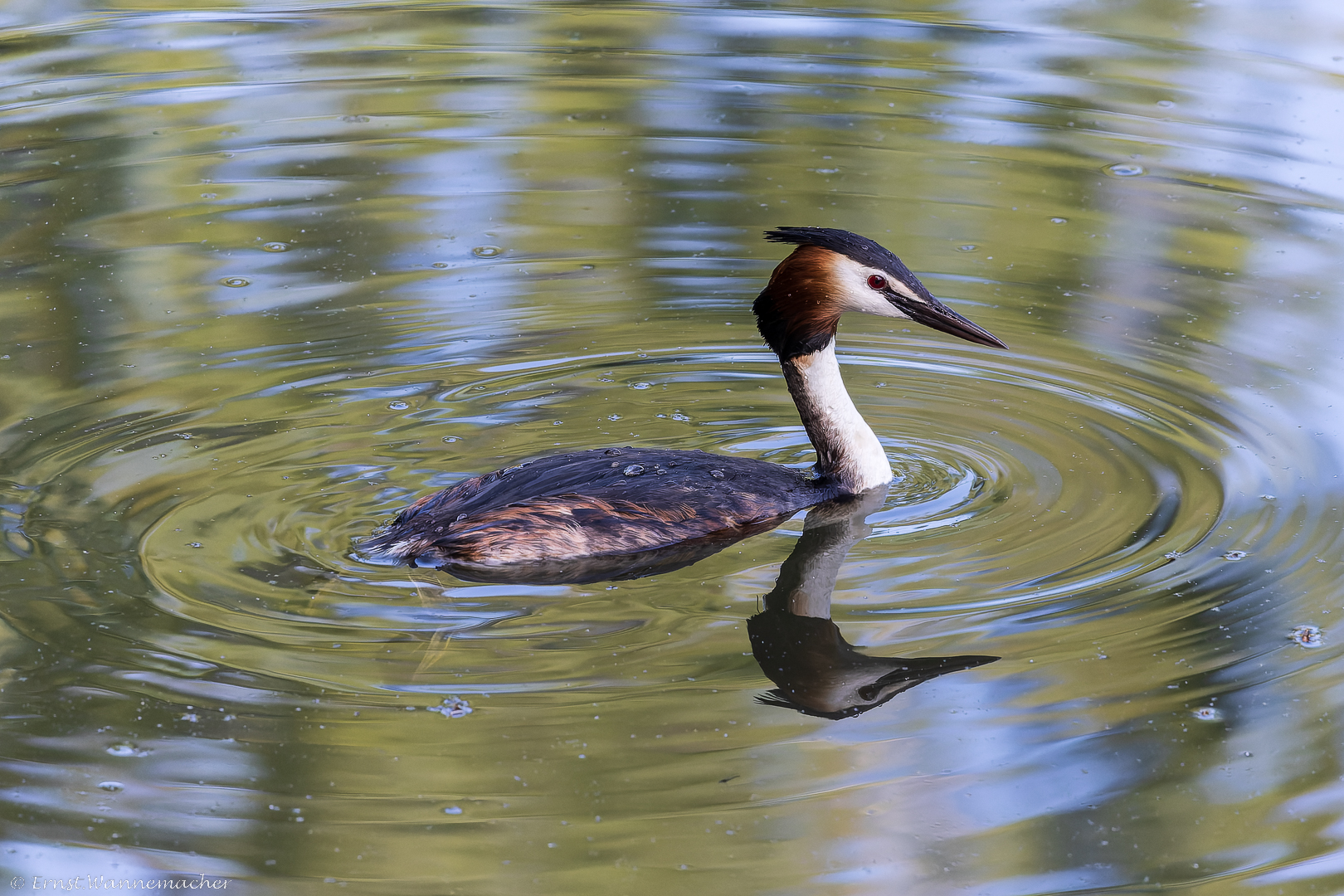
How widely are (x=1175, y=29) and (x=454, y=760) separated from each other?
9463 millimetres

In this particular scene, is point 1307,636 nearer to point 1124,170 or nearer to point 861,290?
point 861,290

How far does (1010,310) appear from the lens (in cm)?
734

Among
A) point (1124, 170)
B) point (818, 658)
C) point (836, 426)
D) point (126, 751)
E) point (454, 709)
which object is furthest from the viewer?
point (1124, 170)

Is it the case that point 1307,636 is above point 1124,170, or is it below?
below

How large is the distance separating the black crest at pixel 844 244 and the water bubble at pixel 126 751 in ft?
9.27

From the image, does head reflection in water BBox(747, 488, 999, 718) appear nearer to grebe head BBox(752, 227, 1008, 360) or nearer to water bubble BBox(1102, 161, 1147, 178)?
grebe head BBox(752, 227, 1008, 360)

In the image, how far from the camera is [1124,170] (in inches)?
356

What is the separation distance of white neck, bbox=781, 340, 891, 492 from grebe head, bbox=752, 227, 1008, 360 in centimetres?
7

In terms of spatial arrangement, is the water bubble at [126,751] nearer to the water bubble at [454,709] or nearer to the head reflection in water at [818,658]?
the water bubble at [454,709]

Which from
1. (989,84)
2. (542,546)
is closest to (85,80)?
(989,84)

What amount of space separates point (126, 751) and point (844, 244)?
3.05m

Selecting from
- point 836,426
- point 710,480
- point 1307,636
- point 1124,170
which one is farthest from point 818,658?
point 1124,170

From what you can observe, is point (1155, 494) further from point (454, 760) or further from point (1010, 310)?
point (454, 760)

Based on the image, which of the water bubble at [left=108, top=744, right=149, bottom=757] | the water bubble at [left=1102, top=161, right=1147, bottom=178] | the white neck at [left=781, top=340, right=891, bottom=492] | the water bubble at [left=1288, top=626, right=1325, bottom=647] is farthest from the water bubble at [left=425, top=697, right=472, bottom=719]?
the water bubble at [left=1102, top=161, right=1147, bottom=178]
